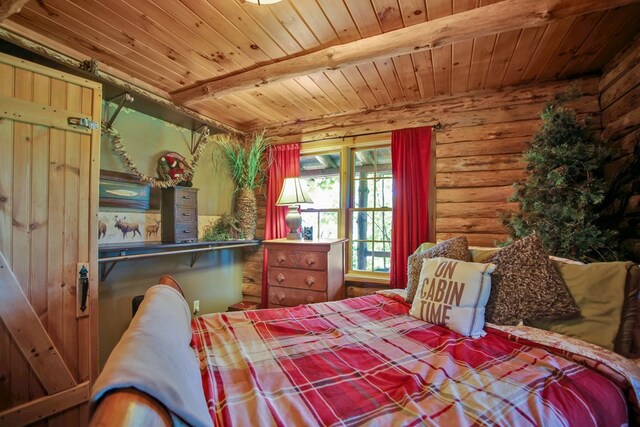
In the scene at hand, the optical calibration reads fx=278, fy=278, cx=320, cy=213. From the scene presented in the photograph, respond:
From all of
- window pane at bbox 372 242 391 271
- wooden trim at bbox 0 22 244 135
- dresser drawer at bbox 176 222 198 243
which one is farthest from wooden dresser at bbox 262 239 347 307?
wooden trim at bbox 0 22 244 135

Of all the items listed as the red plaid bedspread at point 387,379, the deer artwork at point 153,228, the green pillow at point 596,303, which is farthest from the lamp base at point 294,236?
the green pillow at point 596,303

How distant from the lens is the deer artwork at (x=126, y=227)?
225cm

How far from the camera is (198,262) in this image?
2.93 m

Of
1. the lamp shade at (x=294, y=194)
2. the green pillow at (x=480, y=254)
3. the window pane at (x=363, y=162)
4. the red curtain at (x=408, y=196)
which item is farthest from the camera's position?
the window pane at (x=363, y=162)

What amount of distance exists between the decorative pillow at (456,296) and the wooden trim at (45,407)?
1.90m

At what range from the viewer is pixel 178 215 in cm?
246

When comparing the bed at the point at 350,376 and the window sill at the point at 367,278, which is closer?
the bed at the point at 350,376

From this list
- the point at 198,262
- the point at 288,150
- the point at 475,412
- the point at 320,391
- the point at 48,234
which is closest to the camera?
the point at 475,412

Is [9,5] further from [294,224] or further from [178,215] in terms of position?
[294,224]

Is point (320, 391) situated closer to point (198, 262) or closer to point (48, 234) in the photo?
point (48, 234)

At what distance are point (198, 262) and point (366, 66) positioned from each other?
8.03 ft

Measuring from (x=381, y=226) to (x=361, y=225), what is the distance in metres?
0.22

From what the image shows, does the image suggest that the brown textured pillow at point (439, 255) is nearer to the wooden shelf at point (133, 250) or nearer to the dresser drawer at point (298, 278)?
the dresser drawer at point (298, 278)

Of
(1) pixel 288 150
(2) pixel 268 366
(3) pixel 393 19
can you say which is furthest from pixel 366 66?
(2) pixel 268 366
